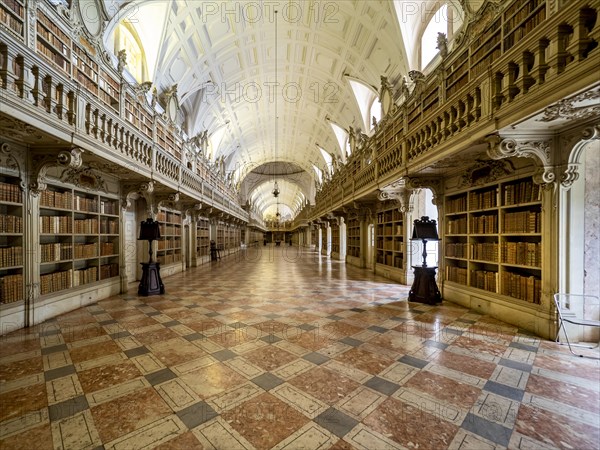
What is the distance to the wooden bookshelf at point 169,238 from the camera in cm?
959

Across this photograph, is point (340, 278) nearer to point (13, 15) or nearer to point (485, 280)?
point (485, 280)

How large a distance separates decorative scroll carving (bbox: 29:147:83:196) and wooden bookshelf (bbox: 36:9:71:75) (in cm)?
135

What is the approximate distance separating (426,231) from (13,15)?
7.45 metres

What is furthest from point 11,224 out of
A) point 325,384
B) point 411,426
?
point 411,426

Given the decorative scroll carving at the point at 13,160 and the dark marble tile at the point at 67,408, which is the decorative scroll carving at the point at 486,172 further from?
the decorative scroll carving at the point at 13,160

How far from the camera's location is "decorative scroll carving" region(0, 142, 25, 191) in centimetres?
401

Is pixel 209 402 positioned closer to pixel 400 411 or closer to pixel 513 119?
pixel 400 411

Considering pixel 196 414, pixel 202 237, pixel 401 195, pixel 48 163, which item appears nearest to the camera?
pixel 196 414

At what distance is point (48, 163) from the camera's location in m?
4.38

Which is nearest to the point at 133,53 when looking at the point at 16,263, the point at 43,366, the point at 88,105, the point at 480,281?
the point at 88,105

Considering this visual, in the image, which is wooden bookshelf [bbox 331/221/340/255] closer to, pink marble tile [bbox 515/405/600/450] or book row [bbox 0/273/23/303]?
book row [bbox 0/273/23/303]

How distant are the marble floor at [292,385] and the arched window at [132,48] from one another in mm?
7765

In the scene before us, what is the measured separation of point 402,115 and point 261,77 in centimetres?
1048

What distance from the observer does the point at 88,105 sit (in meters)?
4.36
